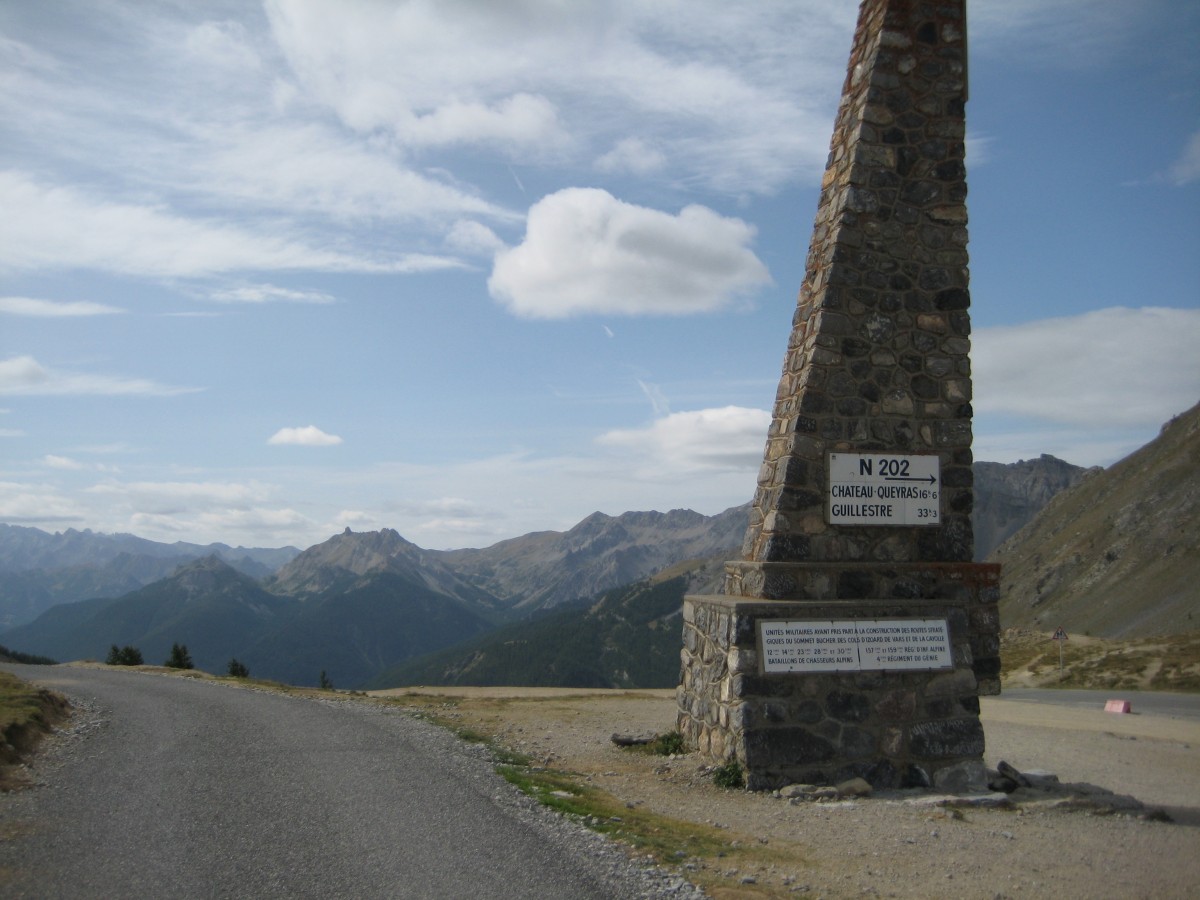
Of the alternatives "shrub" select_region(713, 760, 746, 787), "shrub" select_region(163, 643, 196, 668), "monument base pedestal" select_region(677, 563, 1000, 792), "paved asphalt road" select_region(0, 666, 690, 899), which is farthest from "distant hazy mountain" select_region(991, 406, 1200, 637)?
"paved asphalt road" select_region(0, 666, 690, 899)

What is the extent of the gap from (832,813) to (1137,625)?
79.4 m

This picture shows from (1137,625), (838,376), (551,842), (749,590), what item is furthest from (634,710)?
(1137,625)

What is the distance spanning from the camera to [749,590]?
36.1 feet

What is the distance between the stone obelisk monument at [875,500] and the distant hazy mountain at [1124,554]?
6784 cm

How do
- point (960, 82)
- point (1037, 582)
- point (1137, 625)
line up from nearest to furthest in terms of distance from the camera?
point (960, 82) → point (1137, 625) → point (1037, 582)

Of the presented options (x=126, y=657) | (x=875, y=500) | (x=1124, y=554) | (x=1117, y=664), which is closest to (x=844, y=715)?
(x=875, y=500)

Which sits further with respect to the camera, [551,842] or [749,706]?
[749,706]

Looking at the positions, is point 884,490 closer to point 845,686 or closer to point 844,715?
point 845,686

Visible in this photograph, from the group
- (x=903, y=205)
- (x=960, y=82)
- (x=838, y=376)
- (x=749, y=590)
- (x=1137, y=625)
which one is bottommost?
(x=1137, y=625)

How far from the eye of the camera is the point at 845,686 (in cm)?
1023

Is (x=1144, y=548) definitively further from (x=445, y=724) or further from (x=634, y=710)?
(x=445, y=724)

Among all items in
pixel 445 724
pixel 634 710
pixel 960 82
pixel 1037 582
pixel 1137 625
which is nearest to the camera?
pixel 960 82

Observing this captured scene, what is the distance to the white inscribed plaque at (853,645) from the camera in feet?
33.2

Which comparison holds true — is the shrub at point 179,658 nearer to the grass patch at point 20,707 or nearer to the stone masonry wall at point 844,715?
the grass patch at point 20,707
